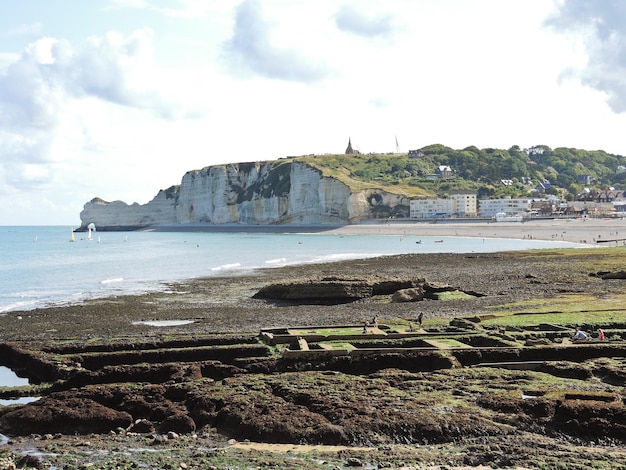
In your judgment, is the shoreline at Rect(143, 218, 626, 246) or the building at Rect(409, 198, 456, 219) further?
the building at Rect(409, 198, 456, 219)

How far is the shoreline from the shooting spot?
334 ft

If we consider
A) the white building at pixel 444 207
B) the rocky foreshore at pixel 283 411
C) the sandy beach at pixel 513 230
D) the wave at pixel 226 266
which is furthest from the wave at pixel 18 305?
the white building at pixel 444 207

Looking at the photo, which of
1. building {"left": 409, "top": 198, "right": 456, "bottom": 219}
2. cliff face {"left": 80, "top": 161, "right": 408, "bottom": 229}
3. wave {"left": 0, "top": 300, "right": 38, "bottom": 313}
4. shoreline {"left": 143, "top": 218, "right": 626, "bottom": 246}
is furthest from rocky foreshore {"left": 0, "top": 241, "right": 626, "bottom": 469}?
building {"left": 409, "top": 198, "right": 456, "bottom": 219}

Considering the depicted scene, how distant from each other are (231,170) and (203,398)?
158779 mm

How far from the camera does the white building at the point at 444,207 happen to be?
15262 cm

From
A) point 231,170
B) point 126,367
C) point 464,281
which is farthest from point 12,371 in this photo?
point 231,170

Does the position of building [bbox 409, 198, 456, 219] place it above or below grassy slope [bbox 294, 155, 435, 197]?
below

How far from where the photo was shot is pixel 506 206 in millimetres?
163125

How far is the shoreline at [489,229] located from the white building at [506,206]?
16.7 metres

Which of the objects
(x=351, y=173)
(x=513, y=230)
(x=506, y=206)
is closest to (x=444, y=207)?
(x=506, y=206)

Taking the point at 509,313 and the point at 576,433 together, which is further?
the point at 509,313

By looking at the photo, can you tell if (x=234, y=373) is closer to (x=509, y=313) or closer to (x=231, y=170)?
(x=509, y=313)

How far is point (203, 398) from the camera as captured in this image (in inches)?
599

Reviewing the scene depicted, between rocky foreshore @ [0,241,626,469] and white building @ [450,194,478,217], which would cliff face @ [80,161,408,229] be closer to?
white building @ [450,194,478,217]
